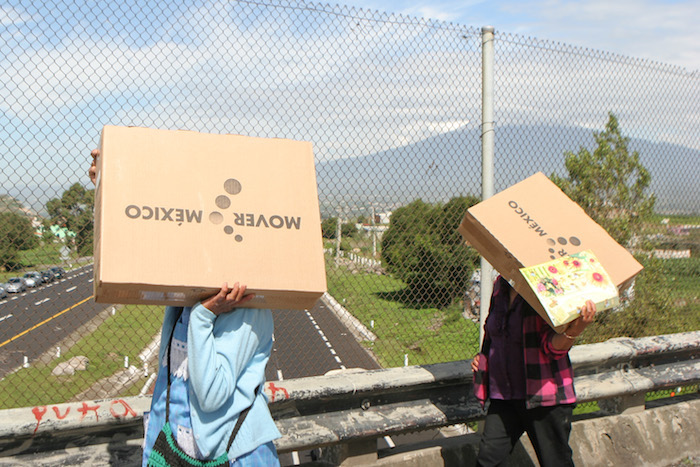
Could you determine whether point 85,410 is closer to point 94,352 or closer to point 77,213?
point 77,213

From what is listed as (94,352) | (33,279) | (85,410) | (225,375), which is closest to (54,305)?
(94,352)

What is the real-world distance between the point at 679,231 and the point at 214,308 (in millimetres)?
5287

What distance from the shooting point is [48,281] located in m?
3.56

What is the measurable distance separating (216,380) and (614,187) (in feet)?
15.8

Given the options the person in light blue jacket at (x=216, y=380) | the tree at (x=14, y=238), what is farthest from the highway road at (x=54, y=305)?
the person in light blue jacket at (x=216, y=380)

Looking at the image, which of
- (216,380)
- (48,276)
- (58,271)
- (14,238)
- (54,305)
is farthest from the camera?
(54,305)

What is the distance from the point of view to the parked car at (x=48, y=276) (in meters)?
3.34

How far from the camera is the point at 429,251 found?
4375mm

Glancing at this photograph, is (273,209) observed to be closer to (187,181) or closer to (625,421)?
(187,181)

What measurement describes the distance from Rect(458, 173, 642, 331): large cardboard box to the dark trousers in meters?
0.60

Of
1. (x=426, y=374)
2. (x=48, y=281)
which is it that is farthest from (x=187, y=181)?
(x=426, y=374)

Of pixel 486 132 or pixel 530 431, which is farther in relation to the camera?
pixel 486 132

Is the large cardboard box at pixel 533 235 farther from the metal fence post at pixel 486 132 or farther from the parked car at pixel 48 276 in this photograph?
the parked car at pixel 48 276

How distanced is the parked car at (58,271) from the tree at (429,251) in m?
1.97
